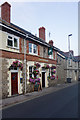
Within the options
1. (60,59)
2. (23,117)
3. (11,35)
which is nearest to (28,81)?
(11,35)

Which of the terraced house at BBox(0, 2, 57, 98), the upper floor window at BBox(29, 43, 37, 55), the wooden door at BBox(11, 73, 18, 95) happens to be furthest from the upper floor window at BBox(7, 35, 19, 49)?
the wooden door at BBox(11, 73, 18, 95)

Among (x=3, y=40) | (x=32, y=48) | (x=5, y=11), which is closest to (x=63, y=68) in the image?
(x=32, y=48)

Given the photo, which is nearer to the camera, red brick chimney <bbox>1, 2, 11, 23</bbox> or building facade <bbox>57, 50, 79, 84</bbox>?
red brick chimney <bbox>1, 2, 11, 23</bbox>

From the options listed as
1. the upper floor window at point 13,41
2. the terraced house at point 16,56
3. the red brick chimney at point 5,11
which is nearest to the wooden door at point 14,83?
the terraced house at point 16,56

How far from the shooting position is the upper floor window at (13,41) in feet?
39.3

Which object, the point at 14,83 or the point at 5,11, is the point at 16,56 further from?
the point at 5,11

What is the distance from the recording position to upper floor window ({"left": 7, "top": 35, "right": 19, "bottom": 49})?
471 inches

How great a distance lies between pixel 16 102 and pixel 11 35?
21.8 feet

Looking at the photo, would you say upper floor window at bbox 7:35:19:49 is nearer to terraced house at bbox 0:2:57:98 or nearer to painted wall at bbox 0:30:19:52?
terraced house at bbox 0:2:57:98

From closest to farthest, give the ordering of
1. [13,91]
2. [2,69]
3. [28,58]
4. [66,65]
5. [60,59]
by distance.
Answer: [2,69], [13,91], [28,58], [60,59], [66,65]

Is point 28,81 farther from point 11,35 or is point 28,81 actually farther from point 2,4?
point 2,4

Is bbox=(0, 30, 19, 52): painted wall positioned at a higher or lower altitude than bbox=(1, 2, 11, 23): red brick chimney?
lower

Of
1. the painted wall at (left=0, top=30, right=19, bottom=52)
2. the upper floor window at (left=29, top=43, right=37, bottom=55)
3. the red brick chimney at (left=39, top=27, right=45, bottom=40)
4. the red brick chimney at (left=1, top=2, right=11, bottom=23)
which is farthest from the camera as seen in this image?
the red brick chimney at (left=39, top=27, right=45, bottom=40)

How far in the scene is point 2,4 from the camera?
13.4 m
